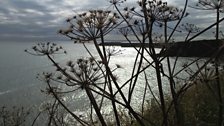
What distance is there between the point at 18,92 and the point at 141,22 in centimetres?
3968

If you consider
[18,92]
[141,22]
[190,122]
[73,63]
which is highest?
[141,22]

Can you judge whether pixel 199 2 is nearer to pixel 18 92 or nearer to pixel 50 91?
pixel 50 91

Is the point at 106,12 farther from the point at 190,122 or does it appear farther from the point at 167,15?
the point at 190,122

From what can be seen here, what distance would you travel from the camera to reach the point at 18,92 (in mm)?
41344

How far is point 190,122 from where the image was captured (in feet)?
30.8

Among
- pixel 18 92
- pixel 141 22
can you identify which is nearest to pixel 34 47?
pixel 141 22

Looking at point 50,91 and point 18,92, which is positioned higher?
point 50,91

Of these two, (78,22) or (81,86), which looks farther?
(78,22)

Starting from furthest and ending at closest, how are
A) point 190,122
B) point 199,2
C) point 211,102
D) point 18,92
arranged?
point 18,92 → point 211,102 → point 190,122 → point 199,2

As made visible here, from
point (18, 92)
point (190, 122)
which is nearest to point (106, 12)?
point (190, 122)

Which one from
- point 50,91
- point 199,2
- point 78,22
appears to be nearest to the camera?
point 78,22

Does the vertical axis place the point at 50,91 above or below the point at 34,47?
below

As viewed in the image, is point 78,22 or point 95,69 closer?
point 78,22

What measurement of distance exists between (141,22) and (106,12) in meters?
0.40
